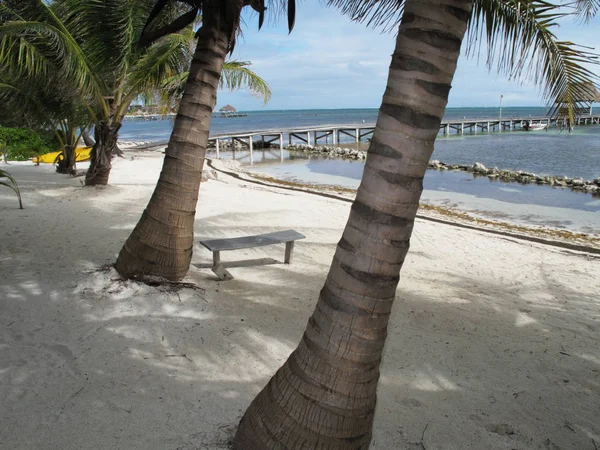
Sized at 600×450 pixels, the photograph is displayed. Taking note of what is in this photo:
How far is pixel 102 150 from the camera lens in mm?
10641

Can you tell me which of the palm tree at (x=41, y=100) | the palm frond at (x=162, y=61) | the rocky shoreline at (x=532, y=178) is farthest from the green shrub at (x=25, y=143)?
the rocky shoreline at (x=532, y=178)

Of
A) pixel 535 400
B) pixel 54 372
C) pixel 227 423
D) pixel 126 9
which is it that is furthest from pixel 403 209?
pixel 126 9

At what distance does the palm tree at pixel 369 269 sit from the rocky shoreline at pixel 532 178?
17961 millimetres

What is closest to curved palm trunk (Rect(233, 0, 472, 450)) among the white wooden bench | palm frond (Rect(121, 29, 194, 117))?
the white wooden bench

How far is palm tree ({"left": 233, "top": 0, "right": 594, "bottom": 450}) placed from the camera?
1.89 m

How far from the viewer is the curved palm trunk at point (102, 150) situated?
10461 millimetres

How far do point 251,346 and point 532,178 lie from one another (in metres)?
19.2

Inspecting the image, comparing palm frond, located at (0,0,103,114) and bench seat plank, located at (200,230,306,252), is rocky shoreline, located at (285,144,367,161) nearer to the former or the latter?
palm frond, located at (0,0,103,114)

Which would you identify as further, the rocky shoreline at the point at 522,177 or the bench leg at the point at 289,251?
the rocky shoreline at the point at 522,177

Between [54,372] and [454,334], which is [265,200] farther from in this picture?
[54,372]

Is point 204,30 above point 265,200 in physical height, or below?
above

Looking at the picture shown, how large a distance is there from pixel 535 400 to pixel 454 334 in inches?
42.1

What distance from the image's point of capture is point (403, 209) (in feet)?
6.48

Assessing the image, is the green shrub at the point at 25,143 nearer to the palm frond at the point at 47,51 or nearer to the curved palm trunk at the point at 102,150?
the curved palm trunk at the point at 102,150
